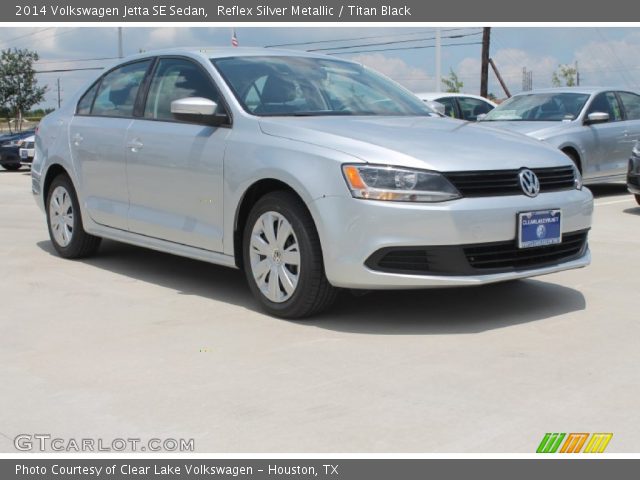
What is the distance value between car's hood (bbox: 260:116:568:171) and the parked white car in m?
10.2

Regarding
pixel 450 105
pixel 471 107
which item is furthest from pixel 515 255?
pixel 471 107

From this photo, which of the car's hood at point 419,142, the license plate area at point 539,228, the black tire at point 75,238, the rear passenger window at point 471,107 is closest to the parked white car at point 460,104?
the rear passenger window at point 471,107

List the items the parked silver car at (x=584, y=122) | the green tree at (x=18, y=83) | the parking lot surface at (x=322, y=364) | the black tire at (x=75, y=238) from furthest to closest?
the green tree at (x=18, y=83) → the parked silver car at (x=584, y=122) → the black tire at (x=75, y=238) → the parking lot surface at (x=322, y=364)

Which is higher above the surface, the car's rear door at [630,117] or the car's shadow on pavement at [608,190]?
the car's rear door at [630,117]

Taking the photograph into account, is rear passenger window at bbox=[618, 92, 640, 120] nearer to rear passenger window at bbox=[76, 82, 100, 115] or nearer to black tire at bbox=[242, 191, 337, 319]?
rear passenger window at bbox=[76, 82, 100, 115]

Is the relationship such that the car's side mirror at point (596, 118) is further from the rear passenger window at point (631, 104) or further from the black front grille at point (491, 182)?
the black front grille at point (491, 182)

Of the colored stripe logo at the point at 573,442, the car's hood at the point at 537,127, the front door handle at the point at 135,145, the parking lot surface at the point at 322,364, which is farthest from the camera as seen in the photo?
the car's hood at the point at 537,127

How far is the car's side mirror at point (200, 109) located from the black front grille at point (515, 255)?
6.04 feet

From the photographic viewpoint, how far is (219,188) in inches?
230

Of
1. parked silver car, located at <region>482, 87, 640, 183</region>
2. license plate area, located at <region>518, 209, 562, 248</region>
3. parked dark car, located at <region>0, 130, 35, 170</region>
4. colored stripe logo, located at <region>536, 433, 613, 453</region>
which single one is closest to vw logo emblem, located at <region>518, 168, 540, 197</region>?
license plate area, located at <region>518, 209, 562, 248</region>

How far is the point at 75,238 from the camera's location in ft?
24.8

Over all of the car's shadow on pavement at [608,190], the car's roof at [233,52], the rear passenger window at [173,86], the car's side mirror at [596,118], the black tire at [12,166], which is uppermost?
the car's roof at [233,52]

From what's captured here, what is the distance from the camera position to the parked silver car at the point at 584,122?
12.2 m

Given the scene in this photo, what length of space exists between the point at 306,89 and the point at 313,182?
1.18 m
